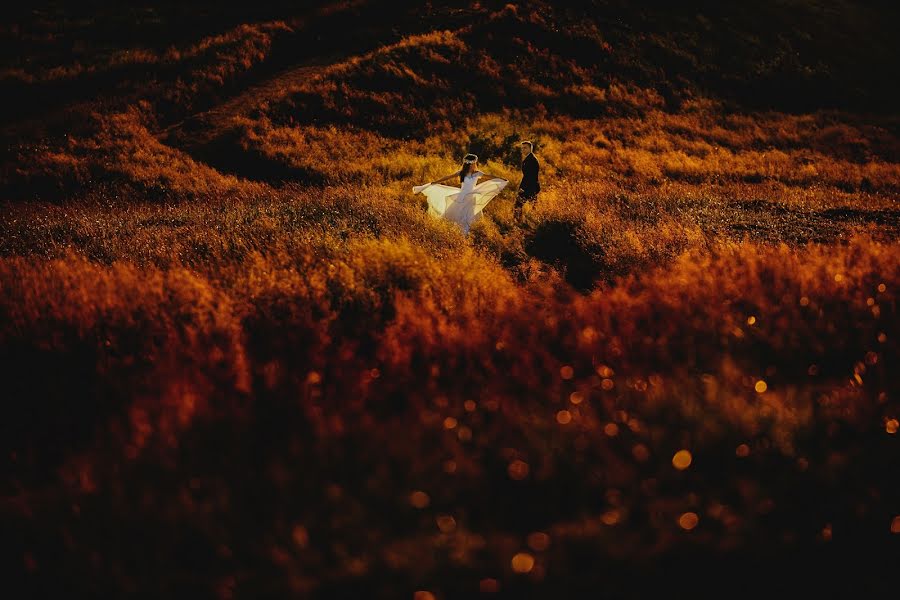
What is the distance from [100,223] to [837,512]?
35.1ft

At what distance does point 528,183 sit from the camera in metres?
10.6

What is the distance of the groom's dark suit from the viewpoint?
34.1 feet

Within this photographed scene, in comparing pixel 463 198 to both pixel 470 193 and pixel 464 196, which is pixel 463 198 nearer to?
pixel 464 196

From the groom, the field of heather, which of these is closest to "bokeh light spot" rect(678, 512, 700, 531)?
the field of heather

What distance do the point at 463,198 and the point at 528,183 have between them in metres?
1.50

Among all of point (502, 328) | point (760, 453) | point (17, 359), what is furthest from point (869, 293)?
point (17, 359)

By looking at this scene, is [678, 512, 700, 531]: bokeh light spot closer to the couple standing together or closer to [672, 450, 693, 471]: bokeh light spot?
[672, 450, 693, 471]: bokeh light spot

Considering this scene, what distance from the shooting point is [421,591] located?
2.37 metres

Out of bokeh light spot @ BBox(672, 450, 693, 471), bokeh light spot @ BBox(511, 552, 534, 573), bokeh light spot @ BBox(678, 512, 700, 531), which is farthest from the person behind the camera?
bokeh light spot @ BBox(672, 450, 693, 471)

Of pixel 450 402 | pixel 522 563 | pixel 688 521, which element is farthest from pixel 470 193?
pixel 522 563

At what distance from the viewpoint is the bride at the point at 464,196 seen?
10.1 meters

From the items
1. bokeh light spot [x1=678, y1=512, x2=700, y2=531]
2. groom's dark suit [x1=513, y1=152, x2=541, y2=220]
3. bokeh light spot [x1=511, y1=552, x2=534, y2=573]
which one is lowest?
groom's dark suit [x1=513, y1=152, x2=541, y2=220]

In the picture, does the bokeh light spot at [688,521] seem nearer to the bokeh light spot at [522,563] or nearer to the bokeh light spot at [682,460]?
the bokeh light spot at [682,460]

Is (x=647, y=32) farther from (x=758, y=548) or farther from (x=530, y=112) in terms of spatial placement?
(x=758, y=548)
